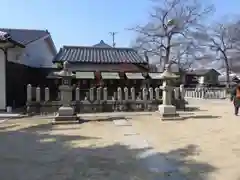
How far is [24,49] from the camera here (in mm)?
22297

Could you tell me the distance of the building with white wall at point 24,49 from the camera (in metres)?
17.5

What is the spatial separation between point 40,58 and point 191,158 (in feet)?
74.2

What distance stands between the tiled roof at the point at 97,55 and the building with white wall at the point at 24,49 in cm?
227

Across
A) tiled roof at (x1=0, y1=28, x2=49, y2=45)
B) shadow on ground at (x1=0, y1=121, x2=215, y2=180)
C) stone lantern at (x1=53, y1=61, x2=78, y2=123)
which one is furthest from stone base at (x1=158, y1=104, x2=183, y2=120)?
tiled roof at (x1=0, y1=28, x2=49, y2=45)

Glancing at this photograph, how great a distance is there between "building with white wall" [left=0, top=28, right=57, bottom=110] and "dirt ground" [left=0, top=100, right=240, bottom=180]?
5.73m

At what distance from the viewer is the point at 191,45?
156ft

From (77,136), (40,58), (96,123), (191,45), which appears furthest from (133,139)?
(191,45)

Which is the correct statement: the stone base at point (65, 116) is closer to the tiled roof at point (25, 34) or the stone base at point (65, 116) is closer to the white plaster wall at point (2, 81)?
the white plaster wall at point (2, 81)

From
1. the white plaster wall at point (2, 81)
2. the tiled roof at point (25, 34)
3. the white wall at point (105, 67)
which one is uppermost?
the tiled roof at point (25, 34)

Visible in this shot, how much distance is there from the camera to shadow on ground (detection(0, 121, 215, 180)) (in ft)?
20.0

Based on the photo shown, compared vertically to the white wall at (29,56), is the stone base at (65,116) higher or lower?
lower

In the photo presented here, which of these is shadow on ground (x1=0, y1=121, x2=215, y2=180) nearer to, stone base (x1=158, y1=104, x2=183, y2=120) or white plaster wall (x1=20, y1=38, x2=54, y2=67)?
stone base (x1=158, y1=104, x2=183, y2=120)

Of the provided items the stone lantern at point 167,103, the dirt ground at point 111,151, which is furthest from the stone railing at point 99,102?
the dirt ground at point 111,151

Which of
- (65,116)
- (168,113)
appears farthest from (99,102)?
(168,113)
